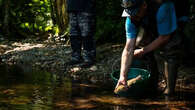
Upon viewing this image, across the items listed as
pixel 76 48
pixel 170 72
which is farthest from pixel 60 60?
pixel 170 72

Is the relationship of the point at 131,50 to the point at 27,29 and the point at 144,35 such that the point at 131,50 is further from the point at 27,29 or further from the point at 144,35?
the point at 27,29

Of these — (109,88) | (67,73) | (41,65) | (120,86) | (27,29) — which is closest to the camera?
(120,86)

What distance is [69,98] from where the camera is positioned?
3.90 m

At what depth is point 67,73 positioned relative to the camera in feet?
18.2

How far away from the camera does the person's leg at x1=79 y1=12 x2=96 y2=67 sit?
551 centimetres

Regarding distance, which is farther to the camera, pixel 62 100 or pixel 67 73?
pixel 67 73

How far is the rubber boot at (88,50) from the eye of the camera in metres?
5.59

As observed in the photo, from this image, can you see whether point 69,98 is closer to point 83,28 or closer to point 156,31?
point 156,31

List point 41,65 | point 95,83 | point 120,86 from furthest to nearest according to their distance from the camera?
1. point 41,65
2. point 95,83
3. point 120,86

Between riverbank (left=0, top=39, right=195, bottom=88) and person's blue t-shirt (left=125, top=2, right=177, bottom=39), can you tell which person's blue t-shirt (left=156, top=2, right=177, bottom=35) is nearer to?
person's blue t-shirt (left=125, top=2, right=177, bottom=39)

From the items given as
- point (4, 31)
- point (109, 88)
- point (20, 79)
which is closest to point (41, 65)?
point (20, 79)

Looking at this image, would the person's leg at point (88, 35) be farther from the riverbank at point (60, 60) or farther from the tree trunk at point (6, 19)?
the tree trunk at point (6, 19)

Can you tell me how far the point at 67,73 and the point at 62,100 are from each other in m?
1.78

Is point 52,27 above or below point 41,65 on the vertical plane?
above
